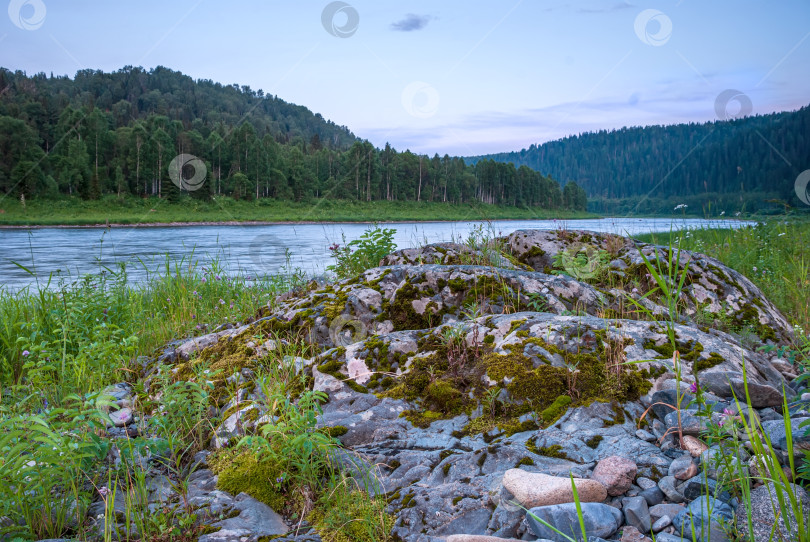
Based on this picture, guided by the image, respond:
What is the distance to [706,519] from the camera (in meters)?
1.99

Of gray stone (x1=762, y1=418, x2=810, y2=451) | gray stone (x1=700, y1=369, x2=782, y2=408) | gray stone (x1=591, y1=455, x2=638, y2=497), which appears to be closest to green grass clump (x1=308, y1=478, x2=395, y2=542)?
gray stone (x1=591, y1=455, x2=638, y2=497)

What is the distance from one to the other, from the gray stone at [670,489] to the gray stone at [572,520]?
0.31 m

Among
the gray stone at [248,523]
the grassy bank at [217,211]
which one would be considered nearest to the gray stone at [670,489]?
the gray stone at [248,523]

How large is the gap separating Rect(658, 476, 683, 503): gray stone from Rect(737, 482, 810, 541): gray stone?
24 centimetres

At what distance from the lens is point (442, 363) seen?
3709 mm


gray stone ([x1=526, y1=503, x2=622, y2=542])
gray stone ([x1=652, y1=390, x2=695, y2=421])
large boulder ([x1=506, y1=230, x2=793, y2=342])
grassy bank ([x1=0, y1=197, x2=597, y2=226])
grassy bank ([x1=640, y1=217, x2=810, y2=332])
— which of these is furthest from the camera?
grassy bank ([x1=0, y1=197, x2=597, y2=226])

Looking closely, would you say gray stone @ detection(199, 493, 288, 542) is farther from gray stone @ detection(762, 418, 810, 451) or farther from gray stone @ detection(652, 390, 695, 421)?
gray stone @ detection(762, 418, 810, 451)

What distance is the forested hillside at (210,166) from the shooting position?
7662 cm

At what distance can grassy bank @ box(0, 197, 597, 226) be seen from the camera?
197ft

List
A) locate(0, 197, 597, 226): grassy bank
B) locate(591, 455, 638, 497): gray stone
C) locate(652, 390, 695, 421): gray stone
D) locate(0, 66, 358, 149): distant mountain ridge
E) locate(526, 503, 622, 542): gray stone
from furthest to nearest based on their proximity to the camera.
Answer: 1. locate(0, 66, 358, 149): distant mountain ridge
2. locate(0, 197, 597, 226): grassy bank
3. locate(652, 390, 695, 421): gray stone
4. locate(591, 455, 638, 497): gray stone
5. locate(526, 503, 622, 542): gray stone

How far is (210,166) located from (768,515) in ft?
319

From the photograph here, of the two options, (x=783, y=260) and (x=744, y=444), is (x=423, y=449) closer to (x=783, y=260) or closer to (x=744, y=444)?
(x=744, y=444)

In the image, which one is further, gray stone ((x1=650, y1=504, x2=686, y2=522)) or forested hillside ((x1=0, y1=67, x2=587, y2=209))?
forested hillside ((x1=0, y1=67, x2=587, y2=209))

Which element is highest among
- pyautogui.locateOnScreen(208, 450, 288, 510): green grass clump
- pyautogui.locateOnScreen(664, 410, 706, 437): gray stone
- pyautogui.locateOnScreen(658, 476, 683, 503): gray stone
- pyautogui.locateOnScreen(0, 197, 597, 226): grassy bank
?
pyautogui.locateOnScreen(0, 197, 597, 226): grassy bank
